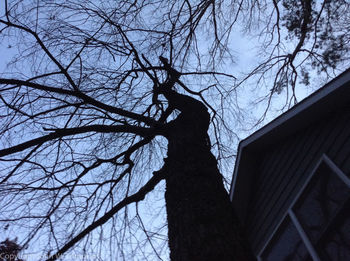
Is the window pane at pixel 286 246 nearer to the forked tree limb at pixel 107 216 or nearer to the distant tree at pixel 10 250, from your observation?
the forked tree limb at pixel 107 216

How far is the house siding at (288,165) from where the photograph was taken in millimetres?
2863

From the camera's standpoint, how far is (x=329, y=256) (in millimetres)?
2531

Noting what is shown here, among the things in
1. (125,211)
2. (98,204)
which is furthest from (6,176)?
(125,211)

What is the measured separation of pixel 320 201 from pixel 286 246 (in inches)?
28.9

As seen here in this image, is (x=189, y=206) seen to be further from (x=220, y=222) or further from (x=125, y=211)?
(x=125, y=211)

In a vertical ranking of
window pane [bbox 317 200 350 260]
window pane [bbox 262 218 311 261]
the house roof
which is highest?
the house roof

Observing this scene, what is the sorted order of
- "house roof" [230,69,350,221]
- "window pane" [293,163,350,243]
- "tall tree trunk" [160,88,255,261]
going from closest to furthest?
A: 1. "tall tree trunk" [160,88,255,261]
2. "window pane" [293,163,350,243]
3. "house roof" [230,69,350,221]

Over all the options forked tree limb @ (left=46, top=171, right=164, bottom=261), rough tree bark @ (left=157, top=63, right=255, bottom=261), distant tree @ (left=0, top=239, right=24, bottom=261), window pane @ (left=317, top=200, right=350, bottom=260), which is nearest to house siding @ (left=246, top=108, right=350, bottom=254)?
window pane @ (left=317, top=200, right=350, bottom=260)

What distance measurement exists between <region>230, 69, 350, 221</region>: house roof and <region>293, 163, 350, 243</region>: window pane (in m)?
0.67

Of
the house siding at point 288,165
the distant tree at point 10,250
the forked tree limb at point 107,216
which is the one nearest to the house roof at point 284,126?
the house siding at point 288,165

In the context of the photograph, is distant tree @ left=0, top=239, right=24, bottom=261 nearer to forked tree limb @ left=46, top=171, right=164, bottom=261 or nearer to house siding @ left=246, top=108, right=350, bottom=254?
forked tree limb @ left=46, top=171, right=164, bottom=261

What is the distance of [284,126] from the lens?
11.7ft

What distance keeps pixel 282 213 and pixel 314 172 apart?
686 mm

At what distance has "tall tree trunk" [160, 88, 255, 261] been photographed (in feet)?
5.32
